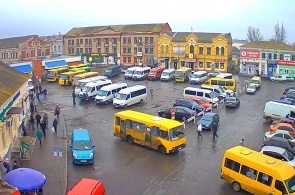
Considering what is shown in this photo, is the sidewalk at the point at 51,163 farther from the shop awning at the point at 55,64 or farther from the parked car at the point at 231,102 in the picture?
the shop awning at the point at 55,64

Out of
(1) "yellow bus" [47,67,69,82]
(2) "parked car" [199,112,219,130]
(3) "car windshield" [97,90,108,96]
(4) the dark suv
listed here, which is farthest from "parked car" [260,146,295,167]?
(1) "yellow bus" [47,67,69,82]

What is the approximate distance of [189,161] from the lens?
23.2 metres

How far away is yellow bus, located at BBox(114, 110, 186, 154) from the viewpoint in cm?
2399

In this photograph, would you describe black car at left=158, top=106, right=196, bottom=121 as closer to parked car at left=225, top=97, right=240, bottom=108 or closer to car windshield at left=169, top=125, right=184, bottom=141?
parked car at left=225, top=97, right=240, bottom=108

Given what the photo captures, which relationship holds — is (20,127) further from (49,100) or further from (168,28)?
(168,28)

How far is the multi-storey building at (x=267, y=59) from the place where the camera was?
58.7 metres

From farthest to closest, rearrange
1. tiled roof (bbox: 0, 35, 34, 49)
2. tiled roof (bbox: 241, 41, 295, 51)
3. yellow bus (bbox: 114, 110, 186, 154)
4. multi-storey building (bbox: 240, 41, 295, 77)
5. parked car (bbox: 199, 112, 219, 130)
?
tiled roof (bbox: 0, 35, 34, 49)
tiled roof (bbox: 241, 41, 295, 51)
multi-storey building (bbox: 240, 41, 295, 77)
parked car (bbox: 199, 112, 219, 130)
yellow bus (bbox: 114, 110, 186, 154)

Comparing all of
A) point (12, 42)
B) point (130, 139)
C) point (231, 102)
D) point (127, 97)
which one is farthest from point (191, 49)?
point (130, 139)

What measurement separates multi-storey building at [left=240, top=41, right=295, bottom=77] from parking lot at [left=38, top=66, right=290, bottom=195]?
21231 millimetres

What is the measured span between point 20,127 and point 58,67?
32613 millimetres

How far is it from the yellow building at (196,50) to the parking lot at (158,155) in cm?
2310

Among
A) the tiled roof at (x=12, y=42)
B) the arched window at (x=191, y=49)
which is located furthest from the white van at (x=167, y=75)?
the tiled roof at (x=12, y=42)

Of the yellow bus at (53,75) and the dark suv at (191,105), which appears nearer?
the dark suv at (191,105)

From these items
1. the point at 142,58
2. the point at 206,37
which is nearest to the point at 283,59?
the point at 206,37
